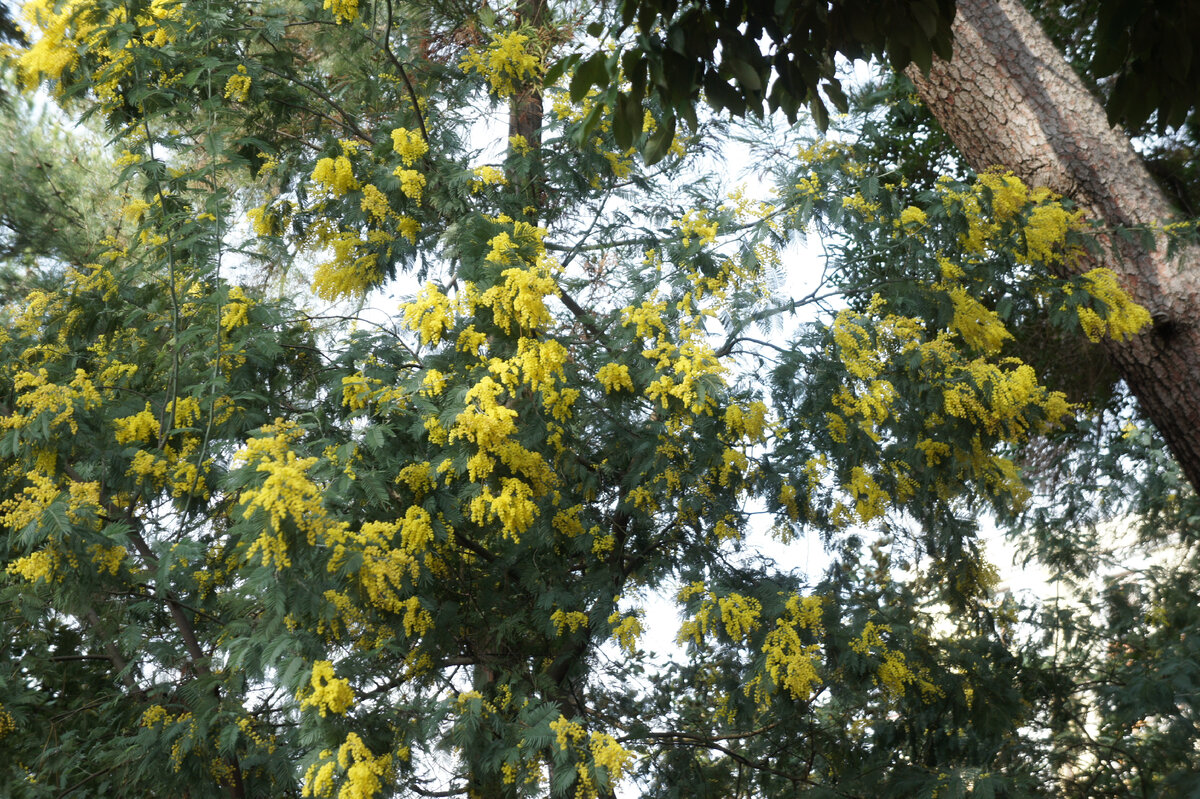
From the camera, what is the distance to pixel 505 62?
5.73m

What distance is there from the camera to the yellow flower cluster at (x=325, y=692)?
11.6ft

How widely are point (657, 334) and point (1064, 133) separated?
2.61m

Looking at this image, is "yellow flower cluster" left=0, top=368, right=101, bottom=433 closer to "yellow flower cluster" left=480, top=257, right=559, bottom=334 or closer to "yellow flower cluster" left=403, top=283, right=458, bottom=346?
"yellow flower cluster" left=403, top=283, right=458, bottom=346

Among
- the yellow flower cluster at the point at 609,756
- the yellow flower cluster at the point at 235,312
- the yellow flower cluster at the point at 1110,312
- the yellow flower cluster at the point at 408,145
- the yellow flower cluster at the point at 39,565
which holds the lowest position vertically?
the yellow flower cluster at the point at 609,756

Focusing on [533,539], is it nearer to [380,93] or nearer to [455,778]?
[455,778]

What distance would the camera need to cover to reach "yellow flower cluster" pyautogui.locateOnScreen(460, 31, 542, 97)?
568 cm

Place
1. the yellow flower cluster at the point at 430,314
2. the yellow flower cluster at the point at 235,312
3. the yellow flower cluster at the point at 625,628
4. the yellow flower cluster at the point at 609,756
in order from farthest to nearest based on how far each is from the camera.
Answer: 1. the yellow flower cluster at the point at 235,312
2. the yellow flower cluster at the point at 625,628
3. the yellow flower cluster at the point at 430,314
4. the yellow flower cluster at the point at 609,756

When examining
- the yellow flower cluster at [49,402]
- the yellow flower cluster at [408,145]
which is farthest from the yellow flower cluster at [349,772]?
the yellow flower cluster at [408,145]

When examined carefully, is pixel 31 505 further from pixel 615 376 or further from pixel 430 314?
pixel 615 376

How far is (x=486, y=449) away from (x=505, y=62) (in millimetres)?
2629

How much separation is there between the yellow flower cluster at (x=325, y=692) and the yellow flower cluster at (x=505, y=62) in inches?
132

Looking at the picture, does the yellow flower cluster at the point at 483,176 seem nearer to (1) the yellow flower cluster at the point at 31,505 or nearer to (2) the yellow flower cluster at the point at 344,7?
(2) the yellow flower cluster at the point at 344,7

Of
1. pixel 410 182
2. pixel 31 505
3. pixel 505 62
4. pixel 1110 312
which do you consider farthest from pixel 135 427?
pixel 1110 312

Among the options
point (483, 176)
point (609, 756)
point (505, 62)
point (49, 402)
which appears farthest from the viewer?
point (505, 62)
